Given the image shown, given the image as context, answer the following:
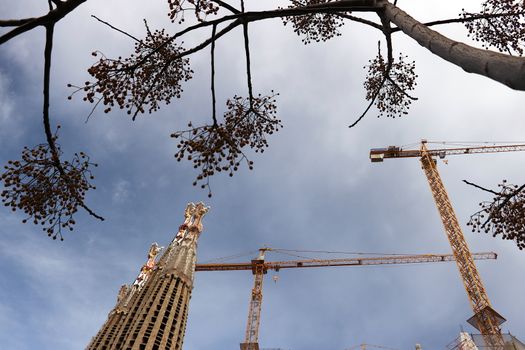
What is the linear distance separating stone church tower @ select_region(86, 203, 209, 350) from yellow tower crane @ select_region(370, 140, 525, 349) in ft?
148

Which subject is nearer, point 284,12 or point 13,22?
point 13,22

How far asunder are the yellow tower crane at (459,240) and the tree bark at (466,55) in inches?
1676

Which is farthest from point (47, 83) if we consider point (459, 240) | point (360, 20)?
point (459, 240)

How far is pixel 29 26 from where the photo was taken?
518cm

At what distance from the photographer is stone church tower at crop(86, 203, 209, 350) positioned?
6725 centimetres

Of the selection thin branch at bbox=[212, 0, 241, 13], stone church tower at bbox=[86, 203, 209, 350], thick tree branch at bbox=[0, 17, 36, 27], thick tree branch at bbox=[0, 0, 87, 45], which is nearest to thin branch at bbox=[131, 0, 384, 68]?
thin branch at bbox=[212, 0, 241, 13]

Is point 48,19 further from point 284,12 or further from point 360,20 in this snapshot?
point 360,20

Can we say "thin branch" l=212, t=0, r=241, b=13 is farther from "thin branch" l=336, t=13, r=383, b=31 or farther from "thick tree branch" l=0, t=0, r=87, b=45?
"thin branch" l=336, t=13, r=383, b=31

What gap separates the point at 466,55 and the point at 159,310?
7352 centimetres

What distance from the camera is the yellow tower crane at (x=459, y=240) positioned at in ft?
184

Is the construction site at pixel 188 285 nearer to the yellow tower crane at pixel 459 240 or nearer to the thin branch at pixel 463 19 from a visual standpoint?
the yellow tower crane at pixel 459 240

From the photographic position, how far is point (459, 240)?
221ft

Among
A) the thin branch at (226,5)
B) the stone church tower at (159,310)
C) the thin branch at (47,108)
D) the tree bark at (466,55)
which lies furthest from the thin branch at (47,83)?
the stone church tower at (159,310)

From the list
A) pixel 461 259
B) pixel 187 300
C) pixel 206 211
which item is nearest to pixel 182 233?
pixel 206 211
